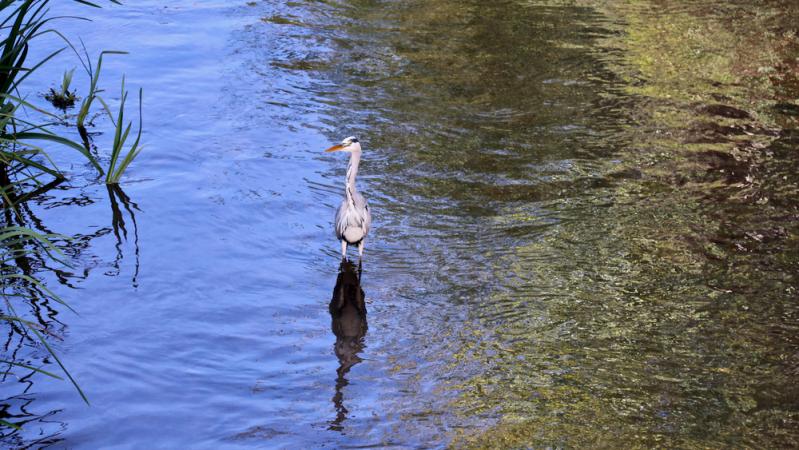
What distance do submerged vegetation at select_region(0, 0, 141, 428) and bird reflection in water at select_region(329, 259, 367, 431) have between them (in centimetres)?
153

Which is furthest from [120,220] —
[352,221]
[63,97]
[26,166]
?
[63,97]

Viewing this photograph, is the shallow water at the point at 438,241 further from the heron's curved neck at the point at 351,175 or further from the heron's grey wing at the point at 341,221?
the heron's curved neck at the point at 351,175

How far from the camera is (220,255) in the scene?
7496 mm

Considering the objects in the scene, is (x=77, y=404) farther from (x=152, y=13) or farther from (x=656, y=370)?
(x=152, y=13)

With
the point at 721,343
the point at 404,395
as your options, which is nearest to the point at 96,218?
the point at 404,395

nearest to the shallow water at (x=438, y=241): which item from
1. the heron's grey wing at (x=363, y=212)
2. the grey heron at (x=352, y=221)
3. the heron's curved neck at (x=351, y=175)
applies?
the grey heron at (x=352, y=221)

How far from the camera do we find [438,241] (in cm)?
787

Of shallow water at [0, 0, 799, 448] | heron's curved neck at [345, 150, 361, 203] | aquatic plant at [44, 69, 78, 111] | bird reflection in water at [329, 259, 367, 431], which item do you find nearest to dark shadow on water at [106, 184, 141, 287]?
shallow water at [0, 0, 799, 448]

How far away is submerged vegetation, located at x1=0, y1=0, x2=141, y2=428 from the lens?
18.9 feet

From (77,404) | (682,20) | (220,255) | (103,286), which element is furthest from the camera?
(682,20)

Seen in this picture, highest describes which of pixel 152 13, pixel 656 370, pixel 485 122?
pixel 152 13

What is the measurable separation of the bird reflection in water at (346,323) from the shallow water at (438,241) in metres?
0.02

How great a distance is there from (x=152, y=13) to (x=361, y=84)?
12.5 feet

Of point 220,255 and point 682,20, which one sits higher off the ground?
point 682,20
